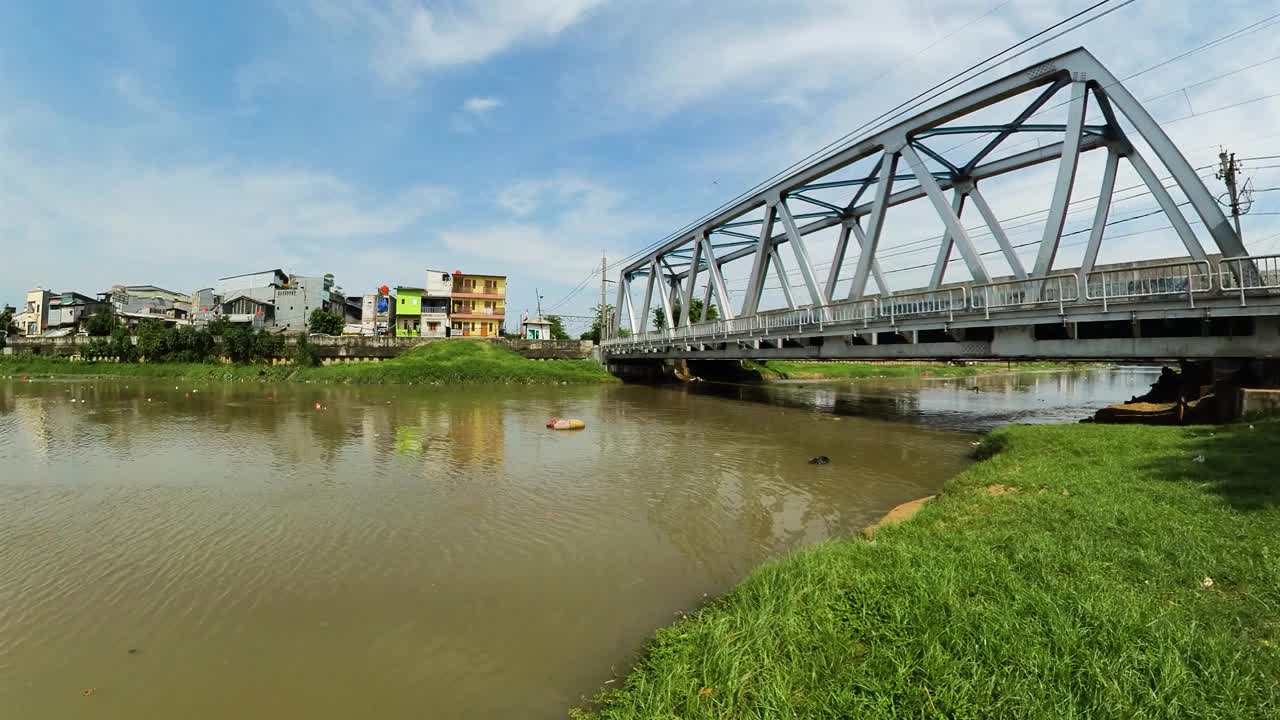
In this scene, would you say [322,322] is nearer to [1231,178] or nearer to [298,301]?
[298,301]

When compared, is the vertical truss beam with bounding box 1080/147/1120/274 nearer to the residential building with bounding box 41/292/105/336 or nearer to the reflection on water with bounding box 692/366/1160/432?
the reflection on water with bounding box 692/366/1160/432

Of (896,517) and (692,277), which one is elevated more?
(692,277)

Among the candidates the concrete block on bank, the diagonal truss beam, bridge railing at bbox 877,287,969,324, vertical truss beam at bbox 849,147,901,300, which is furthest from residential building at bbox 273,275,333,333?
the concrete block on bank

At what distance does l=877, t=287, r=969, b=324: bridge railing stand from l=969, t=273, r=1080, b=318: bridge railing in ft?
1.27

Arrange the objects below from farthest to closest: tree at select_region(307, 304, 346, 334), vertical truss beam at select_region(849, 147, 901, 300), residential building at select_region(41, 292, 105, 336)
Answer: residential building at select_region(41, 292, 105, 336) → tree at select_region(307, 304, 346, 334) → vertical truss beam at select_region(849, 147, 901, 300)

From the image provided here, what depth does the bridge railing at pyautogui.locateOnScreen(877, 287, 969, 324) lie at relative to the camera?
1750 centimetres

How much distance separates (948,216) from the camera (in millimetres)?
20312

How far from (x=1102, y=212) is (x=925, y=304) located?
574 centimetres

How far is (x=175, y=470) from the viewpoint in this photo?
1302 cm

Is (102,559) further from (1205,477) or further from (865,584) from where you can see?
(1205,477)

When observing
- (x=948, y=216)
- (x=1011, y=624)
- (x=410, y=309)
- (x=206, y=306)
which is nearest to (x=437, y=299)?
(x=410, y=309)

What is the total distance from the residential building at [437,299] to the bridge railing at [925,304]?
5544 centimetres

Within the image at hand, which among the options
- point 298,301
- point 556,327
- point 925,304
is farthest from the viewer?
point 556,327

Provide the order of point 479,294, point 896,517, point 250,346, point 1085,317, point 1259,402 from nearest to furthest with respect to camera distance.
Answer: point 896,517 → point 1259,402 → point 1085,317 → point 250,346 → point 479,294
